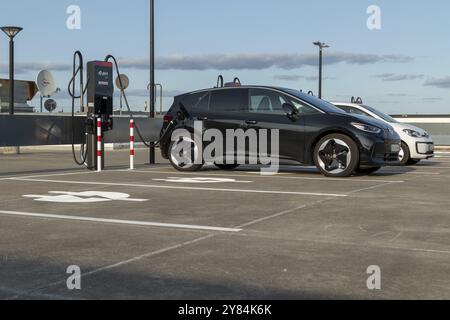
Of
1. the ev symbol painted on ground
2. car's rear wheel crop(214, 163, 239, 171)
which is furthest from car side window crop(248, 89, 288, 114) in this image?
the ev symbol painted on ground

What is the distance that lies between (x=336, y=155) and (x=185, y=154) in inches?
128

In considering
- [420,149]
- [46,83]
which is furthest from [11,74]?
[420,149]

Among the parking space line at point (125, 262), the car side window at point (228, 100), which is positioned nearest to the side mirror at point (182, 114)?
the car side window at point (228, 100)

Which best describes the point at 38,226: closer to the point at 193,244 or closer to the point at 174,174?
the point at 193,244

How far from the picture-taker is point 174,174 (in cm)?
1246

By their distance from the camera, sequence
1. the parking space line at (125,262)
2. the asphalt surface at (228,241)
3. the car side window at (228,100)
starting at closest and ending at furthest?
the parking space line at (125,262)
the asphalt surface at (228,241)
the car side window at (228,100)

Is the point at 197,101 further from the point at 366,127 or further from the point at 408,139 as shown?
the point at 408,139

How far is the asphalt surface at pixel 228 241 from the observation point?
13.2 ft

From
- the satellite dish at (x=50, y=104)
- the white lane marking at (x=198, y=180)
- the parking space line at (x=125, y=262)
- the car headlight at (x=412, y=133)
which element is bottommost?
the parking space line at (x=125, y=262)

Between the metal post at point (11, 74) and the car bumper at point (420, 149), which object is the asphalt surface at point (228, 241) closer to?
the car bumper at point (420, 149)

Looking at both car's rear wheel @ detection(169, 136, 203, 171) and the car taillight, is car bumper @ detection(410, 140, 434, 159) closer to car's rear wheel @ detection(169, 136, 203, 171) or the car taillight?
car's rear wheel @ detection(169, 136, 203, 171)

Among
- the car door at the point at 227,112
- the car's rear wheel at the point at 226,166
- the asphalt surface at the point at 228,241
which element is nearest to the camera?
the asphalt surface at the point at 228,241

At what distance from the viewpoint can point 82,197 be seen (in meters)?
8.58

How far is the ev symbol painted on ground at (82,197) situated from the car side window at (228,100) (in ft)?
13.3
